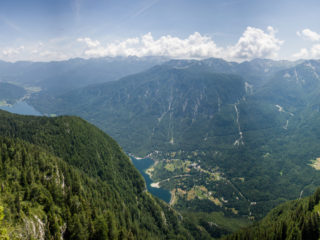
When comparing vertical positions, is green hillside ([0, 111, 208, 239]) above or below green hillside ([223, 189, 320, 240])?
above

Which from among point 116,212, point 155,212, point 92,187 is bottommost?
point 155,212

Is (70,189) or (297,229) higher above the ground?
(70,189)

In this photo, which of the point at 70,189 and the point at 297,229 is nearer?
the point at 297,229

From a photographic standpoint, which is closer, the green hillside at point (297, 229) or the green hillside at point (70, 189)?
the green hillside at point (70, 189)

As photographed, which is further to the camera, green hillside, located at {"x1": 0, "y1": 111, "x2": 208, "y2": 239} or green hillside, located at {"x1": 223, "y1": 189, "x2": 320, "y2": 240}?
green hillside, located at {"x1": 223, "y1": 189, "x2": 320, "y2": 240}

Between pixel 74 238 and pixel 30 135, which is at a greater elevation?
Answer: pixel 30 135

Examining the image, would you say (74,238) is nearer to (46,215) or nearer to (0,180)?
(46,215)

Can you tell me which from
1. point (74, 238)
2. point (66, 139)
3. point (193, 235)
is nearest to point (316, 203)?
point (193, 235)

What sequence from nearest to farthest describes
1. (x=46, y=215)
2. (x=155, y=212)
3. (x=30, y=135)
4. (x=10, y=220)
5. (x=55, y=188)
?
(x=10, y=220), (x=46, y=215), (x=55, y=188), (x=30, y=135), (x=155, y=212)

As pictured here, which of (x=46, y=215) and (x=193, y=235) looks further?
(x=193, y=235)

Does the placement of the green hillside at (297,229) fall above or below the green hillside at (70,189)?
below

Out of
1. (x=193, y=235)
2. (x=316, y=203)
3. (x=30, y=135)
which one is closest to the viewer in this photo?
(x=316, y=203)
